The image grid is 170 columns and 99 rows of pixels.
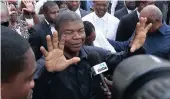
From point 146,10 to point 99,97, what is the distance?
5.13 ft

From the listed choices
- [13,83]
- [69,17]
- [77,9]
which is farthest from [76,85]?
[77,9]

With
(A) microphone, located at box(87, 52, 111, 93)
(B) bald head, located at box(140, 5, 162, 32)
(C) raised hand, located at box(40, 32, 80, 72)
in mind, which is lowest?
(B) bald head, located at box(140, 5, 162, 32)

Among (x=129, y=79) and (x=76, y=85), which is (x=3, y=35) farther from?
(x=76, y=85)

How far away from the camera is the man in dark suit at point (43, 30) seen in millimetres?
3436

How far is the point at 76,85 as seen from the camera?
1962mm

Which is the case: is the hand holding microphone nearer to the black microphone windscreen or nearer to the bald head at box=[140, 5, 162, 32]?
the black microphone windscreen

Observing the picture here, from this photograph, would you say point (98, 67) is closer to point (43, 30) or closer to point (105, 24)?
point (43, 30)

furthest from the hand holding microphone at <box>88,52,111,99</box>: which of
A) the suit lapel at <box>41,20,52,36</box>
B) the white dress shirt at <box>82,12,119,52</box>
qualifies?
the white dress shirt at <box>82,12,119,52</box>

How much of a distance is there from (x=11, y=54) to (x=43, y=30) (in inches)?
111

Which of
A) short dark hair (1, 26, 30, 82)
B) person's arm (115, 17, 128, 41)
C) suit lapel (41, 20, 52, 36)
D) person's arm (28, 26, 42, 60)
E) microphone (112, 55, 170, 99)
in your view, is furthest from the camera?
person's arm (115, 17, 128, 41)

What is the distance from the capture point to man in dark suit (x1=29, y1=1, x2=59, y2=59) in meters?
3.44

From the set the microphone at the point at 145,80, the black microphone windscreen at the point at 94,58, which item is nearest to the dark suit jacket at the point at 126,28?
the black microphone windscreen at the point at 94,58

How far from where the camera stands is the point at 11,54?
2.98 feet

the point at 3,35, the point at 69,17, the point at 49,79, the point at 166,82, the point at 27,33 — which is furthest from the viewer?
the point at 27,33
